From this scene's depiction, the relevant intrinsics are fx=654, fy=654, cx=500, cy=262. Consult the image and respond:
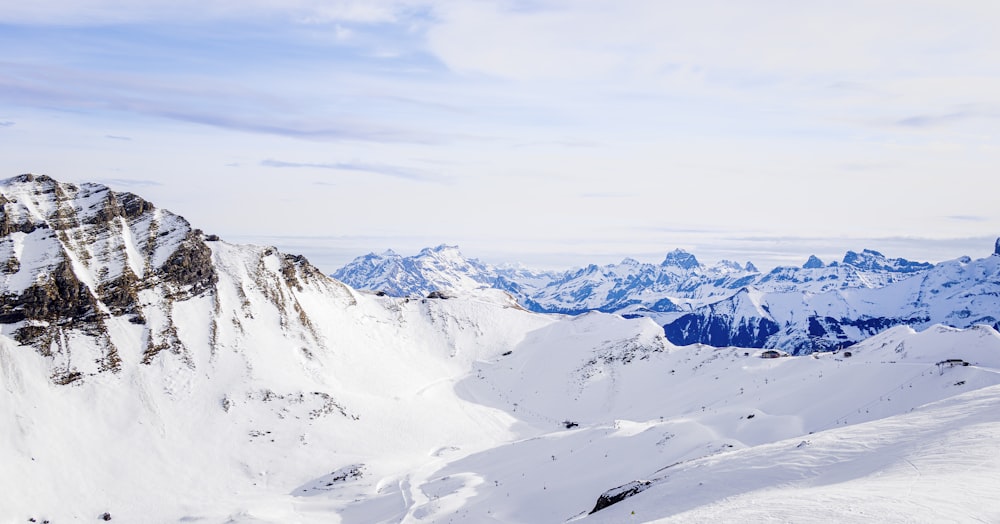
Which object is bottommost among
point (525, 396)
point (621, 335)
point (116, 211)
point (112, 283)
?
point (525, 396)

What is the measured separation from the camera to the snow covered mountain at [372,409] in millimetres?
29875


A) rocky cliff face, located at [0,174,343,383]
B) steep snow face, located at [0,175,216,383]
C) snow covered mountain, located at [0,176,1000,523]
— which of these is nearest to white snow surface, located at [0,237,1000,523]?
snow covered mountain, located at [0,176,1000,523]

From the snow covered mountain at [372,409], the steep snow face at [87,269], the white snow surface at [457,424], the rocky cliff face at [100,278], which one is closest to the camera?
the white snow surface at [457,424]

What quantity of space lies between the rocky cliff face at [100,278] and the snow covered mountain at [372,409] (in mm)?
313

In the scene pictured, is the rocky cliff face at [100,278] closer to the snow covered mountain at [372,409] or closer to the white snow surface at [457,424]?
the snow covered mountain at [372,409]

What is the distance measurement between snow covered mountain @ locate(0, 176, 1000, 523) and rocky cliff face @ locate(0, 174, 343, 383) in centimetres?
31

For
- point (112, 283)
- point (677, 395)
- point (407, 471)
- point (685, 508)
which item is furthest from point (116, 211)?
point (685, 508)

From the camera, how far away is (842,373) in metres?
77.0

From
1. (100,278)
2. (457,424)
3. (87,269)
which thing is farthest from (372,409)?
(87,269)

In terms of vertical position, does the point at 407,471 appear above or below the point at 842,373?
below

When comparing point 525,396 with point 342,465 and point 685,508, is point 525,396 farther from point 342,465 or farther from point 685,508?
point 685,508

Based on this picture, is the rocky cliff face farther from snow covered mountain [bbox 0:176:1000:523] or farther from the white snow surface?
the white snow surface

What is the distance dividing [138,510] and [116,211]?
51444 mm

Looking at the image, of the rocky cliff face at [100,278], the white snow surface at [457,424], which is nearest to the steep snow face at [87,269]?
the rocky cliff face at [100,278]
